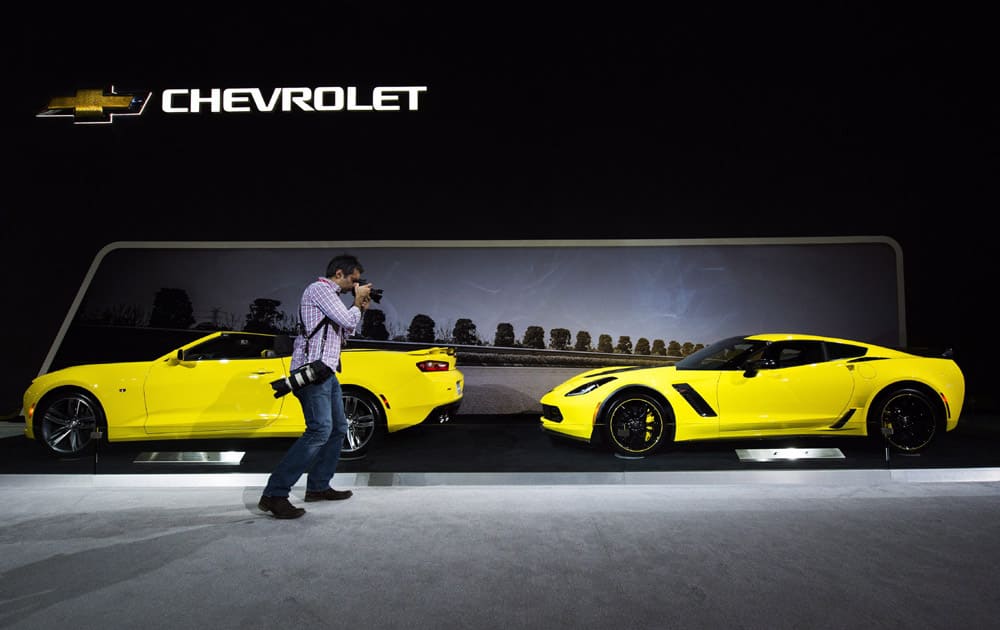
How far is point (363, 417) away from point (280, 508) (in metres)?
2.33

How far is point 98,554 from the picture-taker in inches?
148

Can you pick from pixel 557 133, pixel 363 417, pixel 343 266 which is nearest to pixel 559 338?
pixel 557 133

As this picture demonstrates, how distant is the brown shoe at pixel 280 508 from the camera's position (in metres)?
4.55

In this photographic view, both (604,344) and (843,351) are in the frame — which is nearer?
(843,351)

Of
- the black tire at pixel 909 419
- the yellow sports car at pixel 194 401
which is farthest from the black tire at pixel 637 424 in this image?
the black tire at pixel 909 419

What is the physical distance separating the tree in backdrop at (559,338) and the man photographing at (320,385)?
16.3 ft

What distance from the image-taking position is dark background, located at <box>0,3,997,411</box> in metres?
9.19

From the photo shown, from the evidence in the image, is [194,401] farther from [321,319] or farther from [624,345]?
[624,345]

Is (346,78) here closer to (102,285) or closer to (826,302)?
(102,285)

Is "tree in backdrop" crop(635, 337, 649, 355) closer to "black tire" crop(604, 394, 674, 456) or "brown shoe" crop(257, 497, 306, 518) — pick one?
"black tire" crop(604, 394, 674, 456)

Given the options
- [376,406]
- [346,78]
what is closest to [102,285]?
[346,78]

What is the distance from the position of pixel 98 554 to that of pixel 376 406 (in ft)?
10.8

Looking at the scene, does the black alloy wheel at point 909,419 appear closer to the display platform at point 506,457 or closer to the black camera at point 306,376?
the display platform at point 506,457

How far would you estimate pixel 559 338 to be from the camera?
9.65 meters
